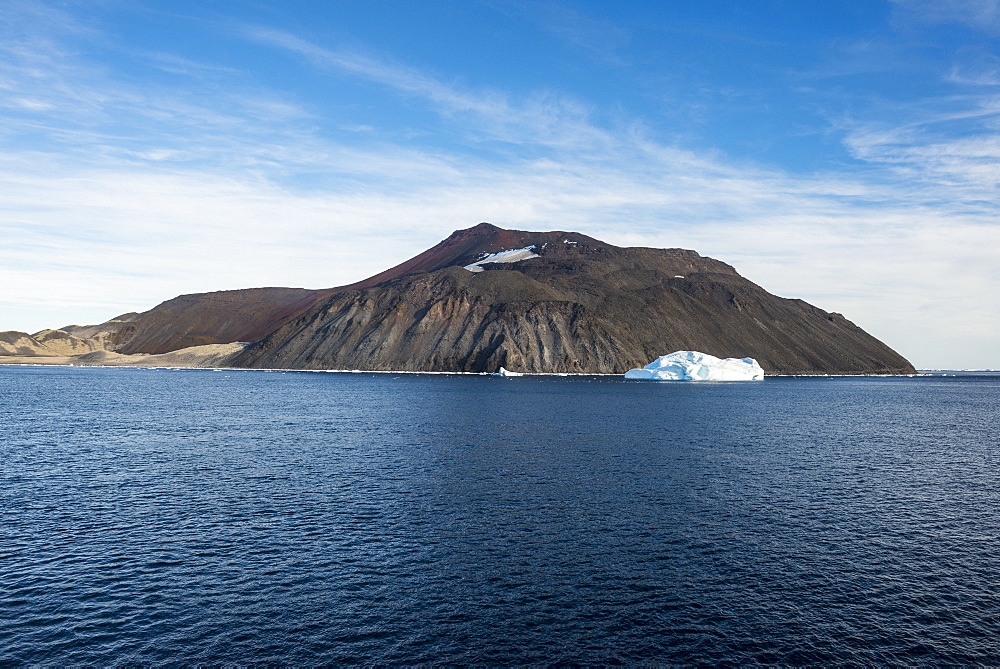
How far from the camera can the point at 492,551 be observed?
2977 cm

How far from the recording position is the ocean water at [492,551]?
21000mm

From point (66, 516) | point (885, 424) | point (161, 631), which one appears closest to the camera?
point (161, 631)

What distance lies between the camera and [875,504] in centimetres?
4034

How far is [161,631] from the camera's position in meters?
21.5

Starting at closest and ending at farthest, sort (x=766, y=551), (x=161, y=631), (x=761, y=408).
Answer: (x=161, y=631) < (x=766, y=551) < (x=761, y=408)

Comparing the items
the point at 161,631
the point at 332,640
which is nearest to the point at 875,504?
the point at 332,640

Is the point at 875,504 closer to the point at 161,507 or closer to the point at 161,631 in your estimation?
the point at 161,631

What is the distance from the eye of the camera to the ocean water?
827 inches

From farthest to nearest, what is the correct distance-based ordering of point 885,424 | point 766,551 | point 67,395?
point 67,395 → point 885,424 → point 766,551

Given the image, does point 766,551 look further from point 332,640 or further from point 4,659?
point 4,659

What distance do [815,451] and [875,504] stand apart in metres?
23.2

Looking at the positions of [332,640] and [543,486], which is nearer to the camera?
[332,640]

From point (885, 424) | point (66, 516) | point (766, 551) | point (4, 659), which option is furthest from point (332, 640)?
point (885, 424)

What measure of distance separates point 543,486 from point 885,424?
69.7m
